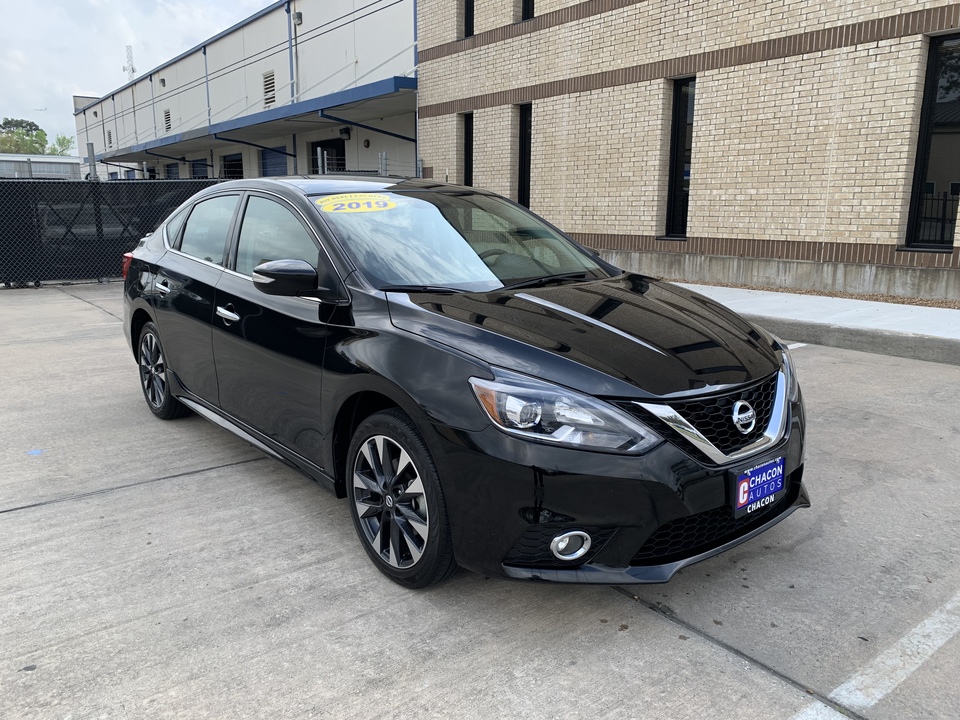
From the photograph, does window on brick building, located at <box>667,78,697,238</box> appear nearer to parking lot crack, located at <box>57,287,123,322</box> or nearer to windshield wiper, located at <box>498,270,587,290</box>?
parking lot crack, located at <box>57,287,123,322</box>

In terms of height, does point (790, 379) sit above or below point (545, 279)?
below

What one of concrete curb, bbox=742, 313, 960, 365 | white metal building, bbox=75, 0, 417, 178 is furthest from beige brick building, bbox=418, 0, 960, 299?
white metal building, bbox=75, 0, 417, 178

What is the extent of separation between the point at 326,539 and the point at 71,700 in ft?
4.33

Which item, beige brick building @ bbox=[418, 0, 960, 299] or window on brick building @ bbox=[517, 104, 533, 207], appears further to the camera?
window on brick building @ bbox=[517, 104, 533, 207]

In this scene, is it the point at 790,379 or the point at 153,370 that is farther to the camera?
the point at 153,370

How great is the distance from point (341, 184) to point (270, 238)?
1.62 feet

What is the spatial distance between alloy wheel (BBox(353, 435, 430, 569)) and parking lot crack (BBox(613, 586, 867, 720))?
0.88 m

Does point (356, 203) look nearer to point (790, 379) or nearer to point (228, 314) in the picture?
point (228, 314)

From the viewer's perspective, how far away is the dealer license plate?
9.11 feet

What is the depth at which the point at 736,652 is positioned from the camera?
107 inches

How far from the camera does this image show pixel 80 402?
602 centimetres

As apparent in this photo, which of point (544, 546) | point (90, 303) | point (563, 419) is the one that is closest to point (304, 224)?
point (563, 419)

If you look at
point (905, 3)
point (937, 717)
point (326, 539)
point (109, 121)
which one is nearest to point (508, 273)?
point (326, 539)

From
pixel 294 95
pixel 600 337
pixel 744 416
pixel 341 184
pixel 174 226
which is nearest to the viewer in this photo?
pixel 744 416
